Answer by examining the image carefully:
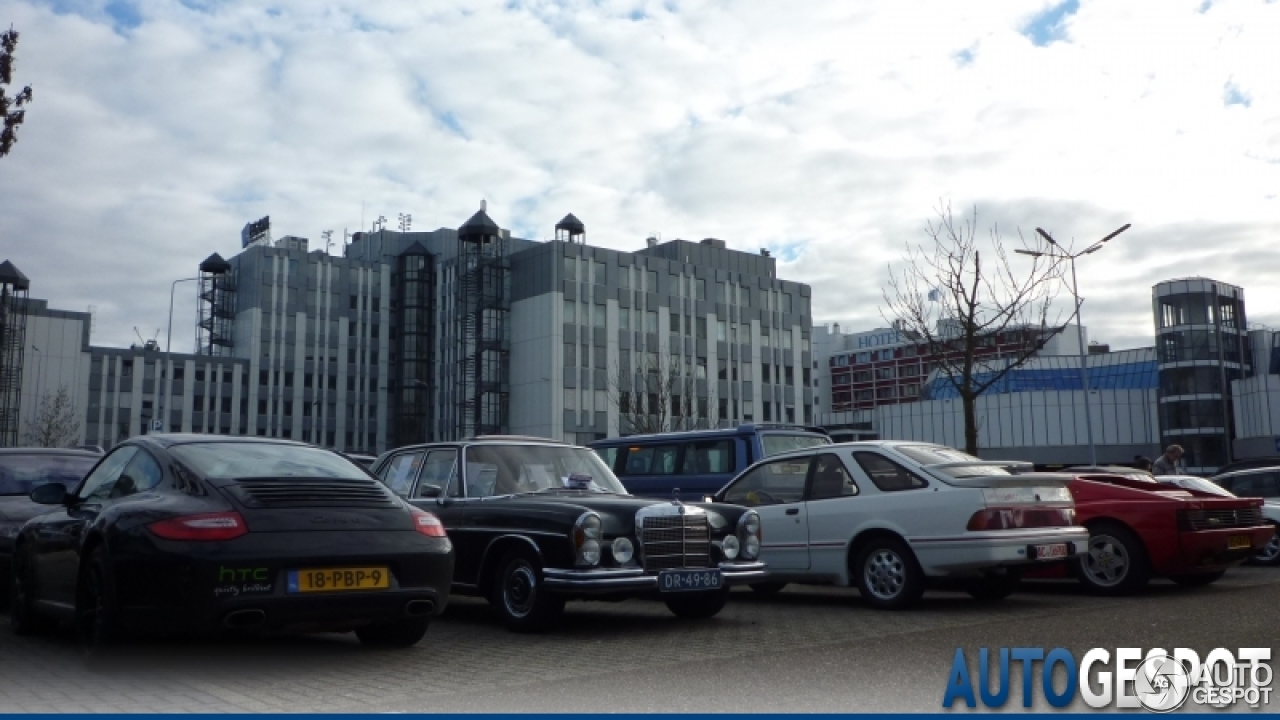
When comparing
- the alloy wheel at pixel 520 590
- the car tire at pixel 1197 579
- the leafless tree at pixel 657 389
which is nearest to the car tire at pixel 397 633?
the alloy wheel at pixel 520 590

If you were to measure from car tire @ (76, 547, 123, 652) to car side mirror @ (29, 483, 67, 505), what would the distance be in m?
0.96

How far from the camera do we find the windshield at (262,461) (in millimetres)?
7672

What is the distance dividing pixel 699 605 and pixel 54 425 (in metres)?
69.2

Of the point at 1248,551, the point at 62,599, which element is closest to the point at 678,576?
the point at 62,599

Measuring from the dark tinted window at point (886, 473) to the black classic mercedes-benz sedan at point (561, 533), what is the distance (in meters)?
1.72

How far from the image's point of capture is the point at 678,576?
9.24 meters

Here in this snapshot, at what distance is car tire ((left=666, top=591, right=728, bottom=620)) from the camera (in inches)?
404

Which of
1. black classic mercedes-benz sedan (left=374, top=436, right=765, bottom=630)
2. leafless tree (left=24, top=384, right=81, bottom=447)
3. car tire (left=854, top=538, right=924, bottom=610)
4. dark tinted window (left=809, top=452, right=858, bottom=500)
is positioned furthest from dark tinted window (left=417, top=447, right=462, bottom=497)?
leafless tree (left=24, top=384, right=81, bottom=447)

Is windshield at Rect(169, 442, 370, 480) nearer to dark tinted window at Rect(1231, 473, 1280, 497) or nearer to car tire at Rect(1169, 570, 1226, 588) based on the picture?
car tire at Rect(1169, 570, 1226, 588)

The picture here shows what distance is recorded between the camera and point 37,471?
10977mm

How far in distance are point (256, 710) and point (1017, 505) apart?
694cm

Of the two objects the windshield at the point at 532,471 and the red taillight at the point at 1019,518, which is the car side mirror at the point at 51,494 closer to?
the windshield at the point at 532,471

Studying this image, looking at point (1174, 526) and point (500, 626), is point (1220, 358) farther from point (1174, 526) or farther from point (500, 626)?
point (500, 626)

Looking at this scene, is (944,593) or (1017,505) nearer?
(1017,505)
